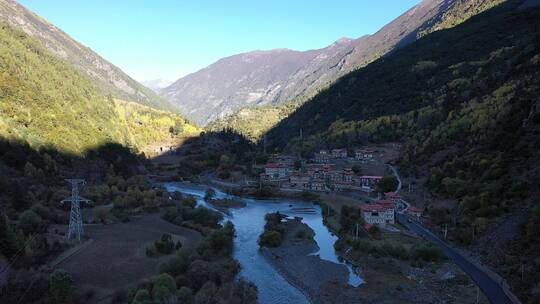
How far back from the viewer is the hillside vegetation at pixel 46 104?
7188 centimetres

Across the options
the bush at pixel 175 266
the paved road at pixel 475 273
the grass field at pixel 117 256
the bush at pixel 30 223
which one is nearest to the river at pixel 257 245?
the bush at pixel 175 266

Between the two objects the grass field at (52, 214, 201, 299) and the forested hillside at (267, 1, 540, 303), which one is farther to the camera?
the forested hillside at (267, 1, 540, 303)

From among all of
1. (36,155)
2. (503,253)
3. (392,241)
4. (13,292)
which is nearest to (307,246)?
(392,241)

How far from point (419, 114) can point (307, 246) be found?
66615 mm

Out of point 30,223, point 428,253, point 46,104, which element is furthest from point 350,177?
point 46,104

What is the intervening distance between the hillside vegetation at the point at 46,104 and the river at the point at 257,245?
26600 millimetres

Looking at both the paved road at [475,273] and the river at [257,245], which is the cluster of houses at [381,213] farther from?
the river at [257,245]

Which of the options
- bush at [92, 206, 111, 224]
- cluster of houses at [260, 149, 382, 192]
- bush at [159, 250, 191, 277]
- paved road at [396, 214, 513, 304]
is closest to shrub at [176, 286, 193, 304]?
bush at [159, 250, 191, 277]

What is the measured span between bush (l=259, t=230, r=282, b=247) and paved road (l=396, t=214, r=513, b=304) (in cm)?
1604

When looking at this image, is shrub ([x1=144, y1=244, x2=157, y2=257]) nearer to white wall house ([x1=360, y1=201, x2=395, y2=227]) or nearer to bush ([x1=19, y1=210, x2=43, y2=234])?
bush ([x1=19, y1=210, x2=43, y2=234])

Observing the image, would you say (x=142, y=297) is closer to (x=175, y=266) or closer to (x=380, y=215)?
(x=175, y=266)

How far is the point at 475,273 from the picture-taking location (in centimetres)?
3672

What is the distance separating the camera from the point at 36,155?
2638 inches

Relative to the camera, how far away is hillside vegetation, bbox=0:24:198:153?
7188cm
